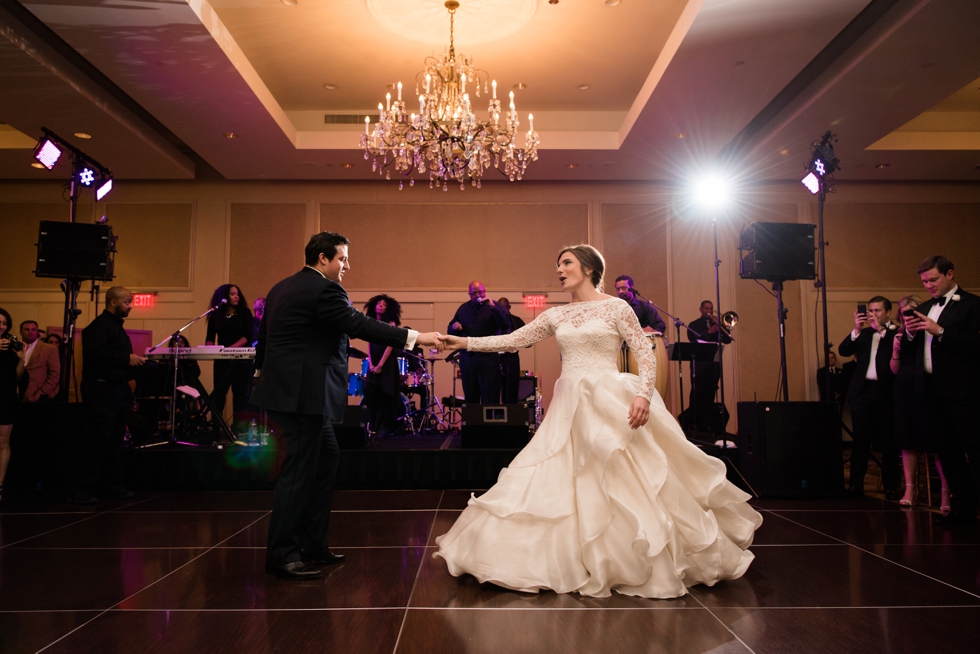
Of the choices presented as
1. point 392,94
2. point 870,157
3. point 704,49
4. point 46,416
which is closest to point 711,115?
point 704,49

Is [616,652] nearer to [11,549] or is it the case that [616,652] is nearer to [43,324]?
[11,549]

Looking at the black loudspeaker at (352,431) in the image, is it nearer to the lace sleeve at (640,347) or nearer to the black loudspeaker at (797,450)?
the lace sleeve at (640,347)

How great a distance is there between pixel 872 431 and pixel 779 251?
1.77m

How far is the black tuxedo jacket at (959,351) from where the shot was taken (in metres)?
3.89

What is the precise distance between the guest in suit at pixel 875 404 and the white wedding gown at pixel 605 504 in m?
2.81

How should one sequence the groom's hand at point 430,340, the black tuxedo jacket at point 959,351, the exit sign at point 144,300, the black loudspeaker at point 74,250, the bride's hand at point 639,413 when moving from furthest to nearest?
the exit sign at point 144,300, the black loudspeaker at point 74,250, the black tuxedo jacket at point 959,351, the groom's hand at point 430,340, the bride's hand at point 639,413

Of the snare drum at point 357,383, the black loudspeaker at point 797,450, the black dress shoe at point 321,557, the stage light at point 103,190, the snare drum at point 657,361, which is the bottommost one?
the black dress shoe at point 321,557

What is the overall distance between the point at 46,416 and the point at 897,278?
37.2 feet

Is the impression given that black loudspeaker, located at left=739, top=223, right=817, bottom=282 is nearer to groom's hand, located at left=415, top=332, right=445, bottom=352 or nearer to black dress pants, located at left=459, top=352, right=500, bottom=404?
black dress pants, located at left=459, top=352, right=500, bottom=404

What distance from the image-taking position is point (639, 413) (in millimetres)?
2746

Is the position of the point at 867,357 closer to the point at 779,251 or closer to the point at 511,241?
the point at 779,251

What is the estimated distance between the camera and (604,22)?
20.6ft

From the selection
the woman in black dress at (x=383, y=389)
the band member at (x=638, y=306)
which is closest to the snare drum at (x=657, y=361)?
the band member at (x=638, y=306)

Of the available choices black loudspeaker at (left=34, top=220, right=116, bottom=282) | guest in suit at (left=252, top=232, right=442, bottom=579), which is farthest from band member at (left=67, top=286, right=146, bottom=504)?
guest in suit at (left=252, top=232, right=442, bottom=579)
